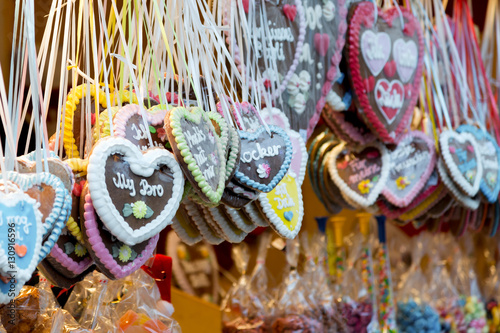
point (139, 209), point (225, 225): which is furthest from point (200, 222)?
point (139, 209)

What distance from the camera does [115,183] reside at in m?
0.75

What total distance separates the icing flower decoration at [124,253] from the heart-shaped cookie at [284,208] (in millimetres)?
254

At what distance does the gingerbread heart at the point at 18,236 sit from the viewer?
63 centimetres

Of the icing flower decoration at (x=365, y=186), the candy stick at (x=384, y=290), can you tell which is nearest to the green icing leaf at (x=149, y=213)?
the icing flower decoration at (x=365, y=186)

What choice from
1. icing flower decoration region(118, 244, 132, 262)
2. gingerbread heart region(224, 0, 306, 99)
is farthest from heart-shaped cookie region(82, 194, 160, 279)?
gingerbread heart region(224, 0, 306, 99)

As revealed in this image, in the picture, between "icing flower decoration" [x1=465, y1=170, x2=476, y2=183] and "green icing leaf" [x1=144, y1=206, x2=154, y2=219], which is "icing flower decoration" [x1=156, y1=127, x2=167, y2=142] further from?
"icing flower decoration" [x1=465, y1=170, x2=476, y2=183]

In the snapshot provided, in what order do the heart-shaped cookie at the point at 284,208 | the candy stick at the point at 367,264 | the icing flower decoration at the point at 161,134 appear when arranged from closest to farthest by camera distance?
the icing flower decoration at the point at 161,134, the heart-shaped cookie at the point at 284,208, the candy stick at the point at 367,264

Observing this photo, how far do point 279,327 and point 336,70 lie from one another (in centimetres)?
59

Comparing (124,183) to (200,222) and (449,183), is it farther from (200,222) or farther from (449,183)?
(449,183)

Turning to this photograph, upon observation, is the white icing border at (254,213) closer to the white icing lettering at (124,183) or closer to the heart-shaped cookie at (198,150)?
the heart-shaped cookie at (198,150)

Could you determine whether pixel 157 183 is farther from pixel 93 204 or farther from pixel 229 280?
pixel 229 280

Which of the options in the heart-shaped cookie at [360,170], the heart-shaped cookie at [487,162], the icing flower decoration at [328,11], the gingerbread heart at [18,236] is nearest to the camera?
the gingerbread heart at [18,236]

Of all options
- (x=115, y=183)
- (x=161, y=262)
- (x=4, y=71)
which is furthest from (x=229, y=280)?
(x=115, y=183)

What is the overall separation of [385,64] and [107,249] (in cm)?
77
